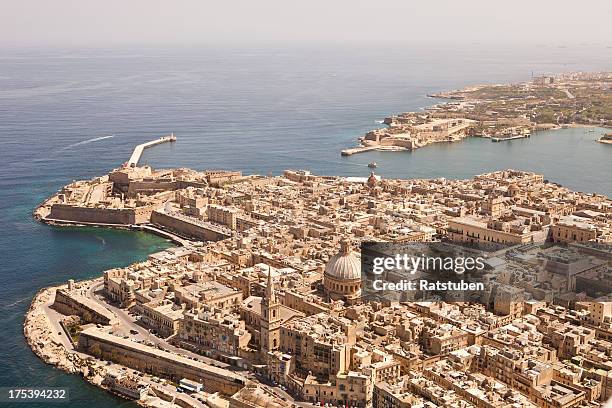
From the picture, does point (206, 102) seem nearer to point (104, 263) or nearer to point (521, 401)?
point (104, 263)

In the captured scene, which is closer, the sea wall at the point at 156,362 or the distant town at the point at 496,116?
the sea wall at the point at 156,362

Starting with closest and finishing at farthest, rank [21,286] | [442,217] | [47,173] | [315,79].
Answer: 1. [21,286]
2. [442,217]
3. [47,173]
4. [315,79]

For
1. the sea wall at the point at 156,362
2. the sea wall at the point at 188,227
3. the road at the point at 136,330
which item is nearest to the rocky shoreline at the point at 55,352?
the sea wall at the point at 156,362

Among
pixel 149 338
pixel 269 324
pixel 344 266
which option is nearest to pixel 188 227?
pixel 149 338

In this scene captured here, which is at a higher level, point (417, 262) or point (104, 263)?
point (417, 262)

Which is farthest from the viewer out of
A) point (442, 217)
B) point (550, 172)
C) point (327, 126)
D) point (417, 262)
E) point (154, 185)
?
point (327, 126)

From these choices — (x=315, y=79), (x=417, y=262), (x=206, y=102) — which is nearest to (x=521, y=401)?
(x=417, y=262)

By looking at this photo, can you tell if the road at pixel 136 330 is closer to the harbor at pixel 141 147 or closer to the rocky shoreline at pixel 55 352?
the rocky shoreline at pixel 55 352

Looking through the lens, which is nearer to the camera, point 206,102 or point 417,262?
point 417,262
